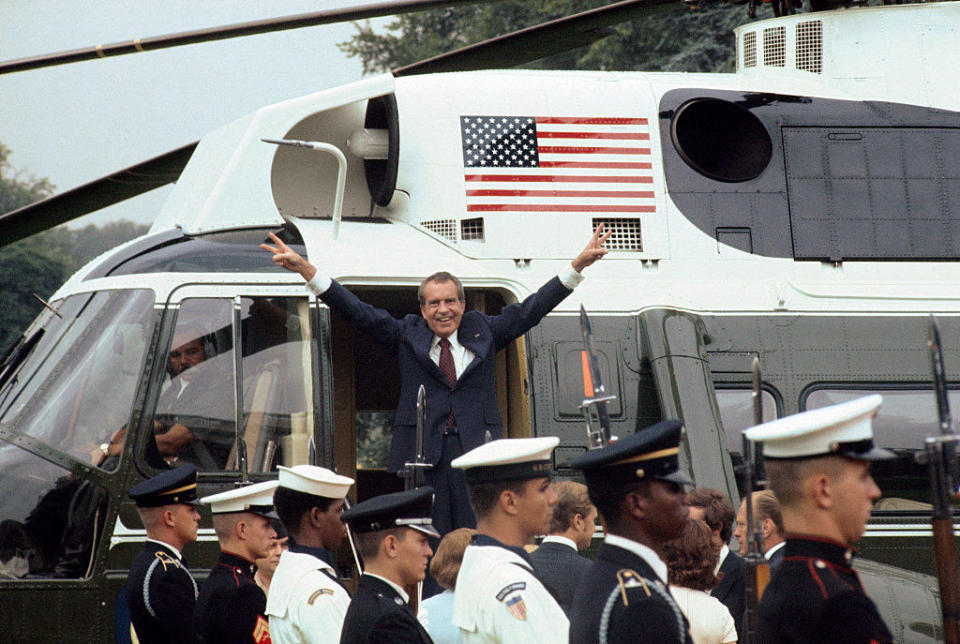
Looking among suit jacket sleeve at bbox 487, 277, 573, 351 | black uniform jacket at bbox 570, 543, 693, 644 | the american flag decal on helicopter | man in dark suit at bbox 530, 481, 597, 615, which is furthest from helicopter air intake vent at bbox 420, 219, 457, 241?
black uniform jacket at bbox 570, 543, 693, 644

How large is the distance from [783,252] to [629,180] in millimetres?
1043

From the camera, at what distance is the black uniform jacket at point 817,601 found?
3.12m

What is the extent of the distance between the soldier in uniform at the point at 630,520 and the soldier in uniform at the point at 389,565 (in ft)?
2.58

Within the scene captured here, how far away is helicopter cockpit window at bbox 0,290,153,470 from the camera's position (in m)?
7.03

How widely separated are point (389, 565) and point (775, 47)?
5.87m

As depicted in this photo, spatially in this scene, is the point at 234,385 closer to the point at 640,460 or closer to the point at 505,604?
the point at 505,604

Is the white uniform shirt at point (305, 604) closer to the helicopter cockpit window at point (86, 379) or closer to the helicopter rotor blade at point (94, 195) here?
the helicopter cockpit window at point (86, 379)

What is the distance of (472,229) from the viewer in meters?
7.95

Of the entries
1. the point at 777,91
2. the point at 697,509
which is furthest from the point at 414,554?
the point at 777,91

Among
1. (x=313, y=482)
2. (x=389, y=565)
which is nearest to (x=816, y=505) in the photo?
(x=389, y=565)

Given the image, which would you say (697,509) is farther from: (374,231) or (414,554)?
(374,231)

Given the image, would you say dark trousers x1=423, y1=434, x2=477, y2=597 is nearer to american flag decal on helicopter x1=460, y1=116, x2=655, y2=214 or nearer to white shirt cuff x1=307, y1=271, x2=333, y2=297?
white shirt cuff x1=307, y1=271, x2=333, y2=297

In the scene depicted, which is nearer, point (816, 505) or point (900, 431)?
point (816, 505)

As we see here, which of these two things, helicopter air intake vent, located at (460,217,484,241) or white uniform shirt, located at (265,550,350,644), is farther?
helicopter air intake vent, located at (460,217,484,241)
